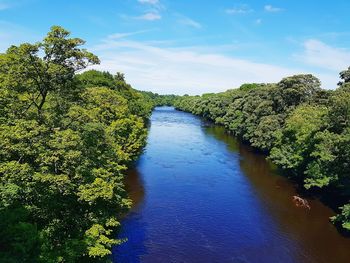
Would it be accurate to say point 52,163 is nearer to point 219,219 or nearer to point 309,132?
point 219,219

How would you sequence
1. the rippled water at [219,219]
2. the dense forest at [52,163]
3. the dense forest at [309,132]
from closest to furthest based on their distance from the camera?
the dense forest at [52,163]
the rippled water at [219,219]
the dense forest at [309,132]

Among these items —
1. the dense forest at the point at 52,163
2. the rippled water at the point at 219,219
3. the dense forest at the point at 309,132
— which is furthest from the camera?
the dense forest at the point at 309,132

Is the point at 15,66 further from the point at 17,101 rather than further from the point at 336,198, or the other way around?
the point at 336,198

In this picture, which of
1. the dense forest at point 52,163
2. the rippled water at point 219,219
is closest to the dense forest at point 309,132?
the rippled water at point 219,219

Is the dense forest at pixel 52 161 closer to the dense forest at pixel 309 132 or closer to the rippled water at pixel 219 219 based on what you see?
the rippled water at pixel 219 219

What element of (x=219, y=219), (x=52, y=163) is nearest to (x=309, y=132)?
(x=219, y=219)

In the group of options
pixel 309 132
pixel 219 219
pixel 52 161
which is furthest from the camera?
Result: pixel 309 132
